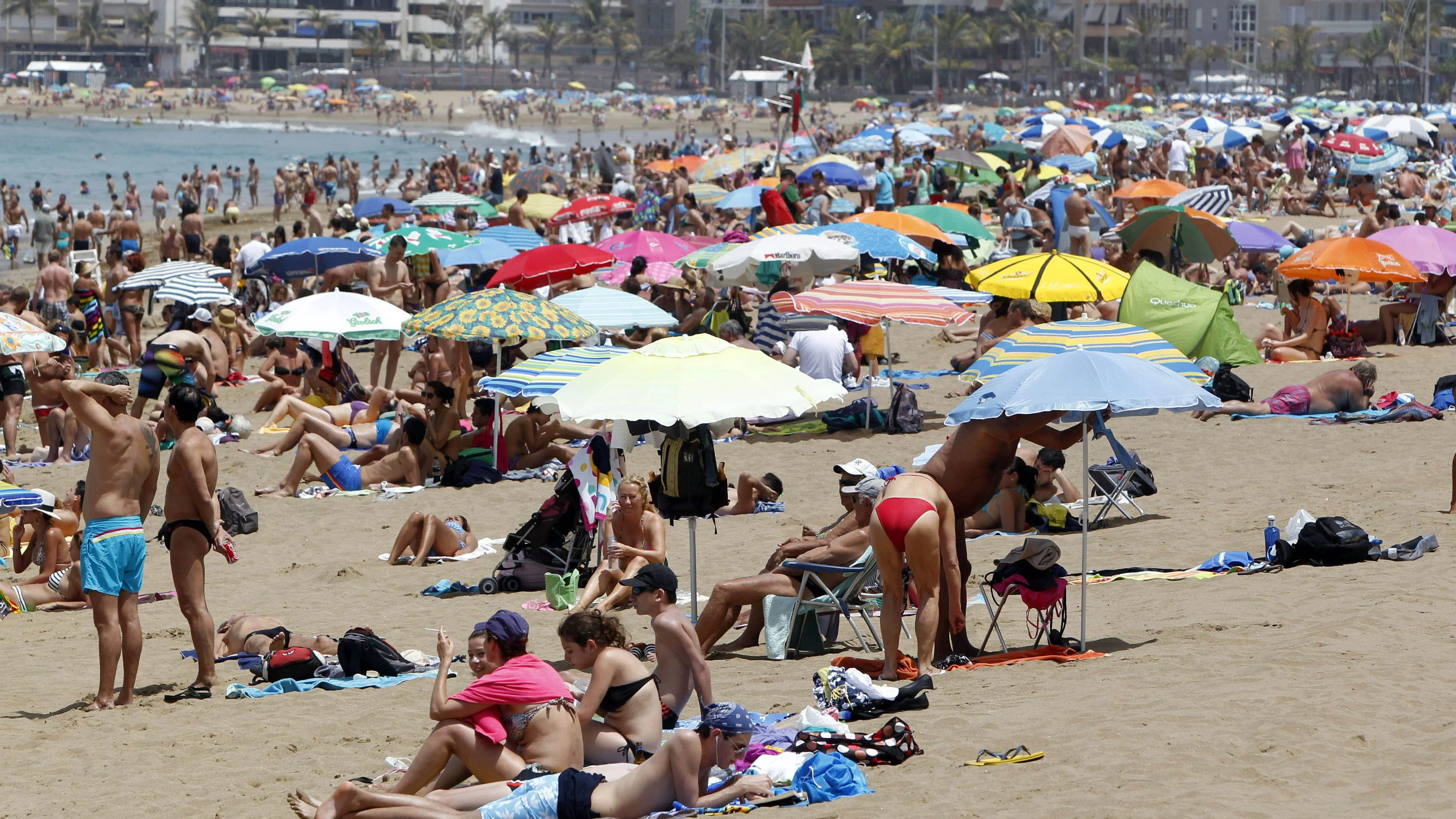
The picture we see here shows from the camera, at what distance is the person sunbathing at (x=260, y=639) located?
277 inches

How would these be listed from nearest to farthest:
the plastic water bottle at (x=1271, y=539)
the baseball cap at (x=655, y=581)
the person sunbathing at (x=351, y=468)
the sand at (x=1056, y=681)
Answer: the sand at (x=1056, y=681)
the baseball cap at (x=655, y=581)
the plastic water bottle at (x=1271, y=539)
the person sunbathing at (x=351, y=468)

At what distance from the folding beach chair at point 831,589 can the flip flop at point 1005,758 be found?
1.59 metres

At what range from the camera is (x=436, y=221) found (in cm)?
2308

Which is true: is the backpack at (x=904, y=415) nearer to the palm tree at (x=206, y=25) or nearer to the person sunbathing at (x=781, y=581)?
the person sunbathing at (x=781, y=581)

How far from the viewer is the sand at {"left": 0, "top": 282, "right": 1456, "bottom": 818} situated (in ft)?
15.6

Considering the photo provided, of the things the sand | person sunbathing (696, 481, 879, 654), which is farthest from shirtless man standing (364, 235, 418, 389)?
person sunbathing (696, 481, 879, 654)

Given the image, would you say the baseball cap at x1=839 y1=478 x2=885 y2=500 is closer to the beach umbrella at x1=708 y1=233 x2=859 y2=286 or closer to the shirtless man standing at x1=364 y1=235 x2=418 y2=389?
the beach umbrella at x1=708 y1=233 x2=859 y2=286

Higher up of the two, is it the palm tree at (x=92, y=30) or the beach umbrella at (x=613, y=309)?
the palm tree at (x=92, y=30)

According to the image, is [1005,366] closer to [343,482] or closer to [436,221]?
[343,482]

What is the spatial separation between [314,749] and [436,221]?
18059 mm

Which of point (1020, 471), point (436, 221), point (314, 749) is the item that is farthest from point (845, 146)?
point (314, 749)

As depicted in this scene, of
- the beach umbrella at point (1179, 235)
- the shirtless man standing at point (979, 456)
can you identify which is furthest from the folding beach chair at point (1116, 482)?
the beach umbrella at point (1179, 235)

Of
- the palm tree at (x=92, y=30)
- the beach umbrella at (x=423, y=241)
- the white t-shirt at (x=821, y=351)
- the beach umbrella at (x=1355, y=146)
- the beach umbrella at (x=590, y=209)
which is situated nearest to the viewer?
the white t-shirt at (x=821, y=351)

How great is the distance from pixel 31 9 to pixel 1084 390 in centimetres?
12053
